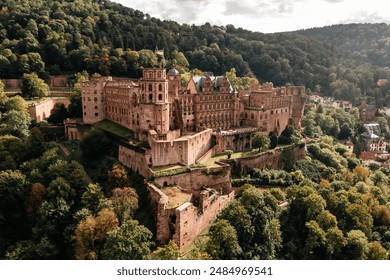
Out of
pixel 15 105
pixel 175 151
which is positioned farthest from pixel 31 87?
pixel 175 151

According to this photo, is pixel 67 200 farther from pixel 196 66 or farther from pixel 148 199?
pixel 196 66

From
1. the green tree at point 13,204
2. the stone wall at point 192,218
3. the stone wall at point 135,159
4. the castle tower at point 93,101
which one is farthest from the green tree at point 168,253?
the castle tower at point 93,101

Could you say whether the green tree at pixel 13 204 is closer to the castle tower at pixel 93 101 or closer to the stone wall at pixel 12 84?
the castle tower at pixel 93 101

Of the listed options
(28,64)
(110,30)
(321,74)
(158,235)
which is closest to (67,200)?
(158,235)

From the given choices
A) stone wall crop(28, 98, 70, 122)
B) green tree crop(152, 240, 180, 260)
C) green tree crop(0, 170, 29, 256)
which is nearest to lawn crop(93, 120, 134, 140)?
stone wall crop(28, 98, 70, 122)

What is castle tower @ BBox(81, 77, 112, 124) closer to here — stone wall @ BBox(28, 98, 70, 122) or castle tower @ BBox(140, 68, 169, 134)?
stone wall @ BBox(28, 98, 70, 122)
